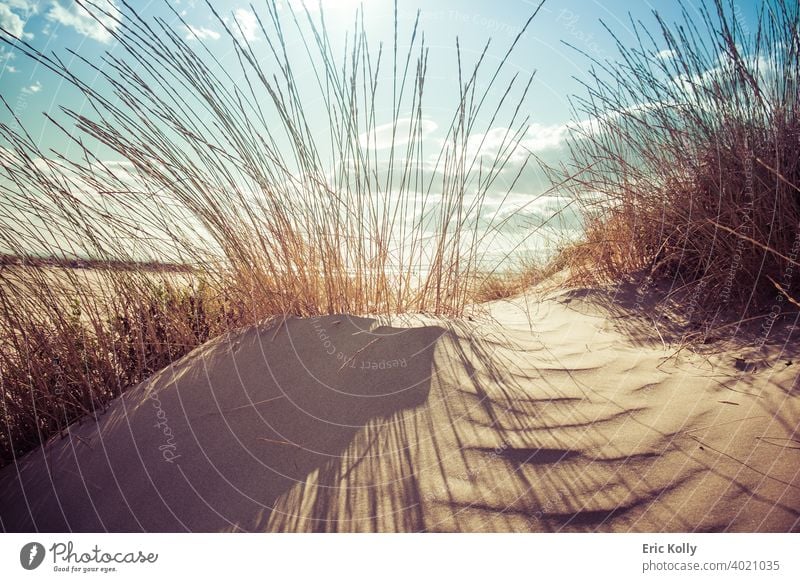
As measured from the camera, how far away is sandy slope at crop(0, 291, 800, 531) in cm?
115

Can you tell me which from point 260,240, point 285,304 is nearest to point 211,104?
point 260,240

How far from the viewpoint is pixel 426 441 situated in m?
1.46

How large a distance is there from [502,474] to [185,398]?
126 centimetres

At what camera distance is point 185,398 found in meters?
1.79
